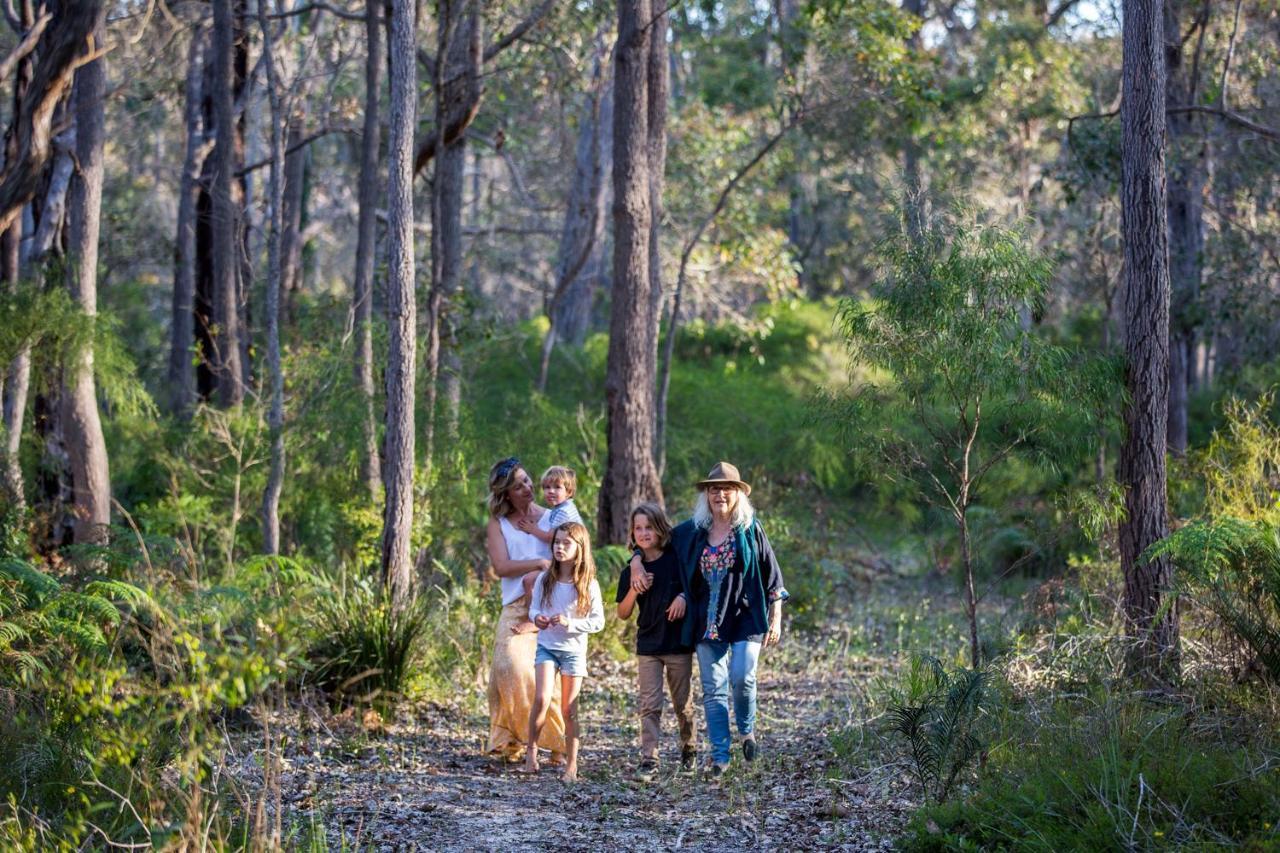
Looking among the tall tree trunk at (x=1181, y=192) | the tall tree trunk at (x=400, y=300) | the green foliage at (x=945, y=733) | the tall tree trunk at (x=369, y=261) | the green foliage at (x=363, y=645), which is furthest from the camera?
the tall tree trunk at (x=1181, y=192)

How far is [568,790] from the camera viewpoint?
26.2ft

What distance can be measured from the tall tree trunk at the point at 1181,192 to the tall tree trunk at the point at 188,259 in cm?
1242

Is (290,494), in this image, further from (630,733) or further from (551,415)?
(630,733)

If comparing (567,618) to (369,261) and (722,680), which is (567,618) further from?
(369,261)

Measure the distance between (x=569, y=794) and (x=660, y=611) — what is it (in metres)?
1.15

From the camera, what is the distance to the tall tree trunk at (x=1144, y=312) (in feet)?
30.5

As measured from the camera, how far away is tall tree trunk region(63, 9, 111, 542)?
1237 centimetres

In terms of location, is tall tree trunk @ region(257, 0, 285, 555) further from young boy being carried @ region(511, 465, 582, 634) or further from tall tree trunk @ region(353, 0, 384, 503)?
young boy being carried @ region(511, 465, 582, 634)

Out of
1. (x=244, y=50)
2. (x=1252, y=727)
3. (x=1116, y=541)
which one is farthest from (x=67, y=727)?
(x=244, y=50)

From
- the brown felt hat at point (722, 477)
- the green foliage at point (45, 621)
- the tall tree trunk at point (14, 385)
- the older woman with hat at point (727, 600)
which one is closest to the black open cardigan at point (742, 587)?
the older woman with hat at point (727, 600)

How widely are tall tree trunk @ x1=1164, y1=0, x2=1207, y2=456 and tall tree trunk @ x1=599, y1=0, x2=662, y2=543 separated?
24.0 ft

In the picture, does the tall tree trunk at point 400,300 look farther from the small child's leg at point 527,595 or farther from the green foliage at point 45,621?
the green foliage at point 45,621

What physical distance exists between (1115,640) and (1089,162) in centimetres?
868

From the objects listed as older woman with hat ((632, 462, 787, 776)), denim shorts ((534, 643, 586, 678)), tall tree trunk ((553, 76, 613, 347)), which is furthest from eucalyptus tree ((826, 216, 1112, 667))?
tall tree trunk ((553, 76, 613, 347))
